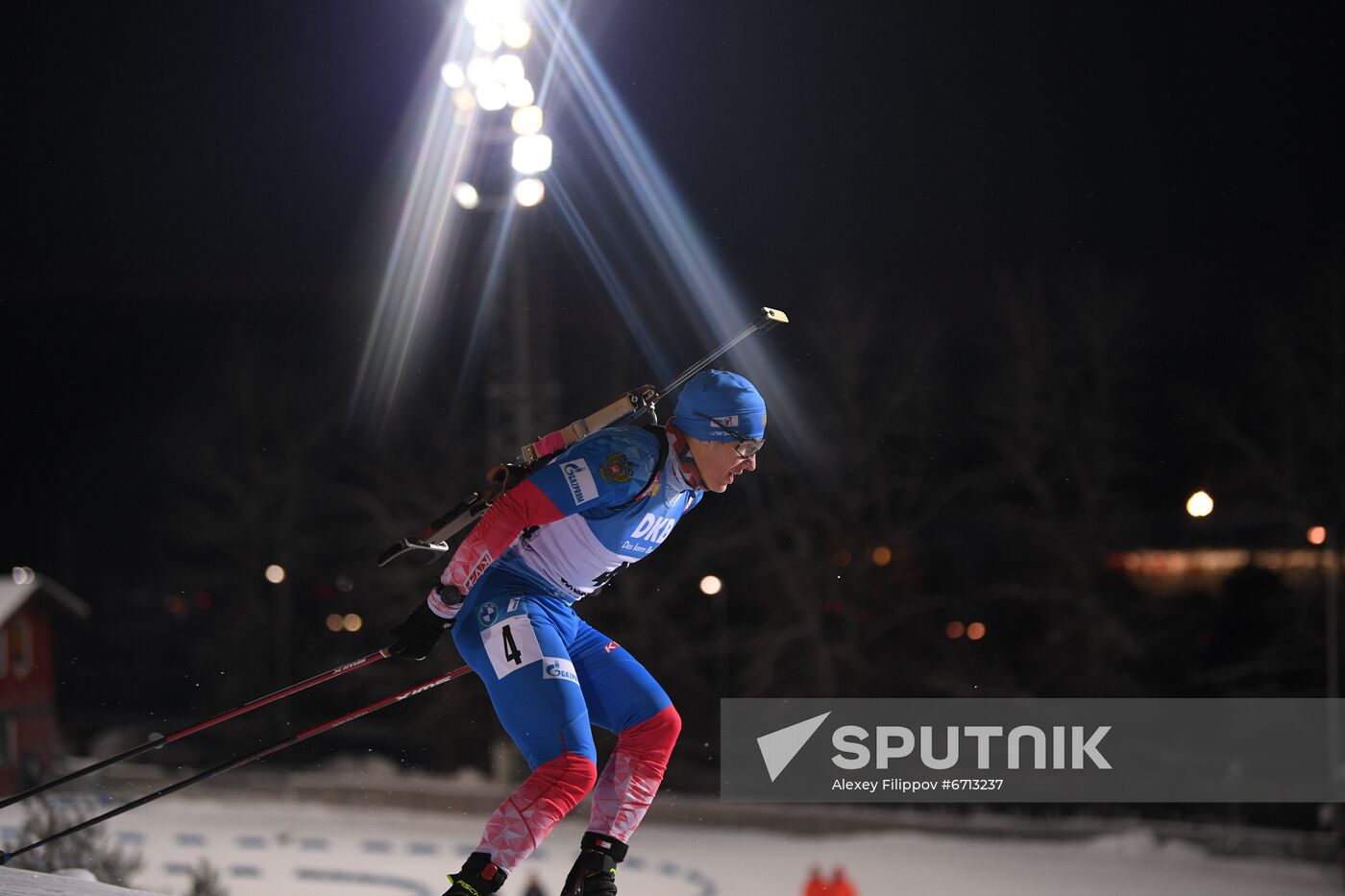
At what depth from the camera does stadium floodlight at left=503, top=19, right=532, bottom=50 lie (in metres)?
7.25

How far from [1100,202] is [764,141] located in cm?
399

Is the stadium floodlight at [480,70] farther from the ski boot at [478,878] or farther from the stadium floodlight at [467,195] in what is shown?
the ski boot at [478,878]

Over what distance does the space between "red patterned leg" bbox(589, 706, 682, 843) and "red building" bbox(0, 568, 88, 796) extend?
6.78 metres

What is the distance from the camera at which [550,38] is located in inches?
309

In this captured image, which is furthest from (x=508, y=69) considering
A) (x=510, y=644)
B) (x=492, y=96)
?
(x=510, y=644)

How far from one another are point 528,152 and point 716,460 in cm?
415

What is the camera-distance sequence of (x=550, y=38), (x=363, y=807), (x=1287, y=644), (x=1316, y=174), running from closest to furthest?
(x=550, y=38) → (x=1316, y=174) → (x=363, y=807) → (x=1287, y=644)

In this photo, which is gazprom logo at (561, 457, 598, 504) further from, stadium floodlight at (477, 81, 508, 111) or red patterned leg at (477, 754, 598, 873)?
stadium floodlight at (477, 81, 508, 111)

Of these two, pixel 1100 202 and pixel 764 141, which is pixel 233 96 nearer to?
pixel 764 141

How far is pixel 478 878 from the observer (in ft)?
9.20

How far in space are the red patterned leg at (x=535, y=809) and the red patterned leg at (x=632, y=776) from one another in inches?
5.7

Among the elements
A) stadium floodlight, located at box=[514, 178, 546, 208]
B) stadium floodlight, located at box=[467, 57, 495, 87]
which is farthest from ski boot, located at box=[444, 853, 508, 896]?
stadium floodlight, located at box=[467, 57, 495, 87]

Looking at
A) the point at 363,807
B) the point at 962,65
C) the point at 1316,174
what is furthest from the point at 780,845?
the point at 1316,174

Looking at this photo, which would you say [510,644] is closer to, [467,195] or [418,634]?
[418,634]
